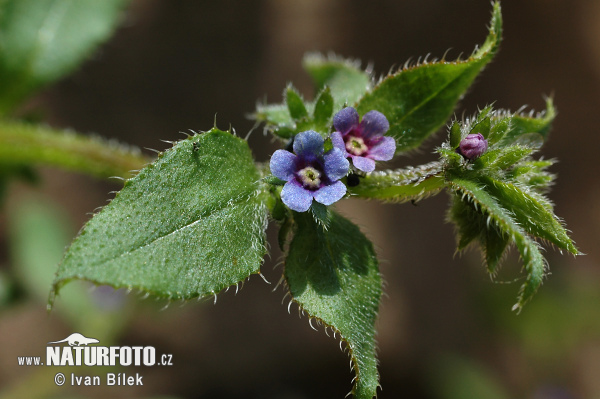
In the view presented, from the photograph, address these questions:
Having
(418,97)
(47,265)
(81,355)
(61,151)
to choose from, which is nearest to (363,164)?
(418,97)

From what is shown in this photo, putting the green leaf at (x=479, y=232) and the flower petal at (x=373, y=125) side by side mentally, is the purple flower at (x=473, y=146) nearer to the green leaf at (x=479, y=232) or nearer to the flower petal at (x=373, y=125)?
the green leaf at (x=479, y=232)

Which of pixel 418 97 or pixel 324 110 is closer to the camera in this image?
pixel 324 110

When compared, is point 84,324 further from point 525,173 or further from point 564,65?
point 564,65

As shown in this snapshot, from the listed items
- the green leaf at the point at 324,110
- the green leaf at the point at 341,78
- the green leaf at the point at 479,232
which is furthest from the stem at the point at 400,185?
the green leaf at the point at 341,78

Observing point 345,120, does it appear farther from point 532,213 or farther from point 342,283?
point 532,213

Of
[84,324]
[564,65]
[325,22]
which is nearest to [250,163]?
[84,324]
